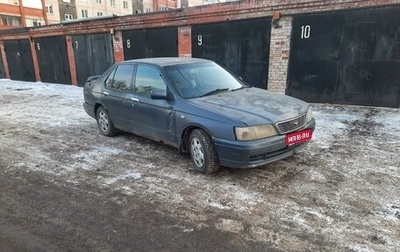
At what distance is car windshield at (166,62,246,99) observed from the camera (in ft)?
14.4

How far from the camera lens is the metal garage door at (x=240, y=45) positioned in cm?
884

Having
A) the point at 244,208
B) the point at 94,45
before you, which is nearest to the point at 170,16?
the point at 94,45

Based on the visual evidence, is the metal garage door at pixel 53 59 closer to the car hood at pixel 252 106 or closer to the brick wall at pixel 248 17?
the brick wall at pixel 248 17

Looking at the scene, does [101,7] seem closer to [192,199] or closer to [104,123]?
[104,123]

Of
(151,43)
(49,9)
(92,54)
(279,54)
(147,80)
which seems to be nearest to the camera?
(147,80)

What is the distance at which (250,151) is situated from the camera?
3.48 metres

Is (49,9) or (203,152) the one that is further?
(49,9)

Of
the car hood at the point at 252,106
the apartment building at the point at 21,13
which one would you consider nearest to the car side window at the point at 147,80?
the car hood at the point at 252,106

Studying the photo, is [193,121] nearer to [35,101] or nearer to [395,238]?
[395,238]

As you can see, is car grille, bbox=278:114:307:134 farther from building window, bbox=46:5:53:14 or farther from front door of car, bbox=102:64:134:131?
building window, bbox=46:5:53:14

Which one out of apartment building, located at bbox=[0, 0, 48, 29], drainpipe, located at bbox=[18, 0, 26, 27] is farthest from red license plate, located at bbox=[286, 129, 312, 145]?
drainpipe, located at bbox=[18, 0, 26, 27]

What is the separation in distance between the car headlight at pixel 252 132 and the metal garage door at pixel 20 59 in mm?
17834

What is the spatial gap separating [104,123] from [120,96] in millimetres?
976

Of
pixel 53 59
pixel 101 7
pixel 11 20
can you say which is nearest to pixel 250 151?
pixel 53 59
